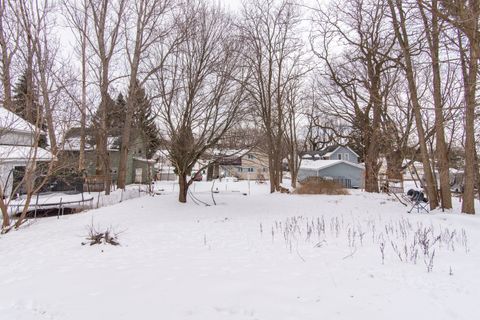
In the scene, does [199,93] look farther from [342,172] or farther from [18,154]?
[342,172]

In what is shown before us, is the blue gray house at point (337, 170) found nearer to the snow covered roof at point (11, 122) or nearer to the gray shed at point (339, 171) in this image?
the gray shed at point (339, 171)

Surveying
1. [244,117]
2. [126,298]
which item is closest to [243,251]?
[126,298]

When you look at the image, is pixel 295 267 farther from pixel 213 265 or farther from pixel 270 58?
pixel 270 58

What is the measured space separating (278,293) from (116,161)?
2894 cm

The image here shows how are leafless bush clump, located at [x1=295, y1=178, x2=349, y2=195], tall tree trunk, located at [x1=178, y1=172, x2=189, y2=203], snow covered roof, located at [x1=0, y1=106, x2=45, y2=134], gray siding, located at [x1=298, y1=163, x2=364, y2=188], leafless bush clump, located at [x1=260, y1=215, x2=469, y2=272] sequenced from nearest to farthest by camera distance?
leafless bush clump, located at [x1=260, y1=215, x2=469, y2=272] → snow covered roof, located at [x1=0, y1=106, x2=45, y2=134] → tall tree trunk, located at [x1=178, y1=172, x2=189, y2=203] → leafless bush clump, located at [x1=295, y1=178, x2=349, y2=195] → gray siding, located at [x1=298, y1=163, x2=364, y2=188]

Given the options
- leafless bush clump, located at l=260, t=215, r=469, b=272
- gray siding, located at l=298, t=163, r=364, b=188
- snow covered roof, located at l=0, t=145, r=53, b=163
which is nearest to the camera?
leafless bush clump, located at l=260, t=215, r=469, b=272

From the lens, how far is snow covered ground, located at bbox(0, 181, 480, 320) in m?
3.18

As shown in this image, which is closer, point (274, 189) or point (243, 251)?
point (243, 251)

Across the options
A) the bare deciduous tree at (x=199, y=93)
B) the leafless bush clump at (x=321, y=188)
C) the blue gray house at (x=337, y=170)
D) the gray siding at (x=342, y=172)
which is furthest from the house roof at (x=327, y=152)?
the bare deciduous tree at (x=199, y=93)

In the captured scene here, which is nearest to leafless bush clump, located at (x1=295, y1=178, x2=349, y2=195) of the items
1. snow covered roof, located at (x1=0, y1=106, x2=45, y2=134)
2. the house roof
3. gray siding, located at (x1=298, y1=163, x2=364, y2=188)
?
snow covered roof, located at (x1=0, y1=106, x2=45, y2=134)

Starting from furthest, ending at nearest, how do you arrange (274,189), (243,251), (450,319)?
(274,189), (243,251), (450,319)

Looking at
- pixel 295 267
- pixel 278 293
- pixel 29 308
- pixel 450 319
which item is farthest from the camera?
pixel 295 267

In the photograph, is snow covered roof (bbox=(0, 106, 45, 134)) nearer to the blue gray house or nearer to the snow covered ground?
the snow covered ground

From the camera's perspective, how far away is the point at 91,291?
368 cm
